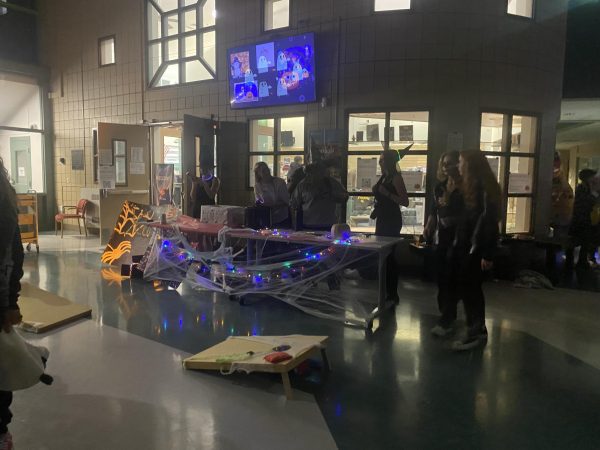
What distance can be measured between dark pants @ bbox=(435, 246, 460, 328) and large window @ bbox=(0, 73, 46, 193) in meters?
8.93

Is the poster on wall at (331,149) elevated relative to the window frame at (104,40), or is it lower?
lower

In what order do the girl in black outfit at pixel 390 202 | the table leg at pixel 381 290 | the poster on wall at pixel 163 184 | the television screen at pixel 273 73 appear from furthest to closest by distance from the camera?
the poster on wall at pixel 163 184, the television screen at pixel 273 73, the girl in black outfit at pixel 390 202, the table leg at pixel 381 290

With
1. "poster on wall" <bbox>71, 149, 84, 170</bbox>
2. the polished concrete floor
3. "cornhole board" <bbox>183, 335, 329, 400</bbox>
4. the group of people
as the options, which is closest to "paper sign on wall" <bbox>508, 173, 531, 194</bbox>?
the group of people

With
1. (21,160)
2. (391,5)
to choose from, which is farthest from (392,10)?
(21,160)

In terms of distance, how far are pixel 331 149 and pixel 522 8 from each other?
3.17m

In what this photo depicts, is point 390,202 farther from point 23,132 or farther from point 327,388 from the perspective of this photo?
point 23,132

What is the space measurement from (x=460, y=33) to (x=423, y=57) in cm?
53

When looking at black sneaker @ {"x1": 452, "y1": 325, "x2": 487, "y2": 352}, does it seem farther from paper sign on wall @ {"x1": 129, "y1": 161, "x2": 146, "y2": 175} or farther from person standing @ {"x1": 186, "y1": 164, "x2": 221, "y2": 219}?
paper sign on wall @ {"x1": 129, "y1": 161, "x2": 146, "y2": 175}

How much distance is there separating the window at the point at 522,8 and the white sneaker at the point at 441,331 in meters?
4.59

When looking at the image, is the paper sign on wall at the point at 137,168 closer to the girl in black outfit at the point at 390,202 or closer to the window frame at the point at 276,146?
the window frame at the point at 276,146

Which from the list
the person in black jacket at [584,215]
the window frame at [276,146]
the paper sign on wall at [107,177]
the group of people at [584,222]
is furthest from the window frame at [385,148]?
the paper sign on wall at [107,177]

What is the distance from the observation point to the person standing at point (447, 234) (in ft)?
12.4

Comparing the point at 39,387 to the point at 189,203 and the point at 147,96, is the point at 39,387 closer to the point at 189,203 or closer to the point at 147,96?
the point at 189,203

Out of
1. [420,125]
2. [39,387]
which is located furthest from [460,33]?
[39,387]
